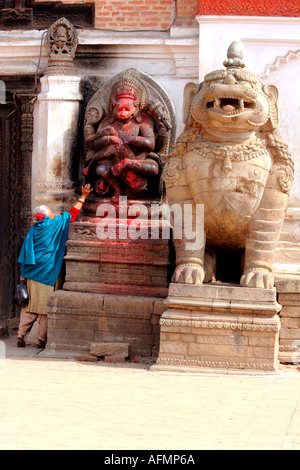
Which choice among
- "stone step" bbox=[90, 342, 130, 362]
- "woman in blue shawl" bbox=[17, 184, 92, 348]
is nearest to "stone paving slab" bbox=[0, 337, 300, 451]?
"stone step" bbox=[90, 342, 130, 362]

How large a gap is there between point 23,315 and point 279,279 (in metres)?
2.65

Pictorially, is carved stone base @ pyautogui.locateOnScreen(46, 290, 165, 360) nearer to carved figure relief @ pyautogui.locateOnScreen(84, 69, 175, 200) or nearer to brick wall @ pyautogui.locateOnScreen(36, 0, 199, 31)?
carved figure relief @ pyautogui.locateOnScreen(84, 69, 175, 200)

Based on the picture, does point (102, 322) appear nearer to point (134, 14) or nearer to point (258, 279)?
point (258, 279)

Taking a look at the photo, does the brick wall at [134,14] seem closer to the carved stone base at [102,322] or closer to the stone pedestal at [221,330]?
the carved stone base at [102,322]

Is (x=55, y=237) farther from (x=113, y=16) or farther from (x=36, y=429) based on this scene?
(x=36, y=429)

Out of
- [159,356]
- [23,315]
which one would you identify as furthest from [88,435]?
[23,315]

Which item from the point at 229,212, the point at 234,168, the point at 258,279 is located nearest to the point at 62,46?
the point at 234,168

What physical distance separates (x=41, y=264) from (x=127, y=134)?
1.68 m

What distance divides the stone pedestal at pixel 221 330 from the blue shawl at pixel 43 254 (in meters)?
1.80

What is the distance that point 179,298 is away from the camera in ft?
25.8

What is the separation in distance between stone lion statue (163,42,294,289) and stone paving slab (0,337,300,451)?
3.45 ft

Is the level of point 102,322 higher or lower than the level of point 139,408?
higher

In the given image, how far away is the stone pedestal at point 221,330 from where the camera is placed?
773 centimetres

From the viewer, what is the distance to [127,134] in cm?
972
